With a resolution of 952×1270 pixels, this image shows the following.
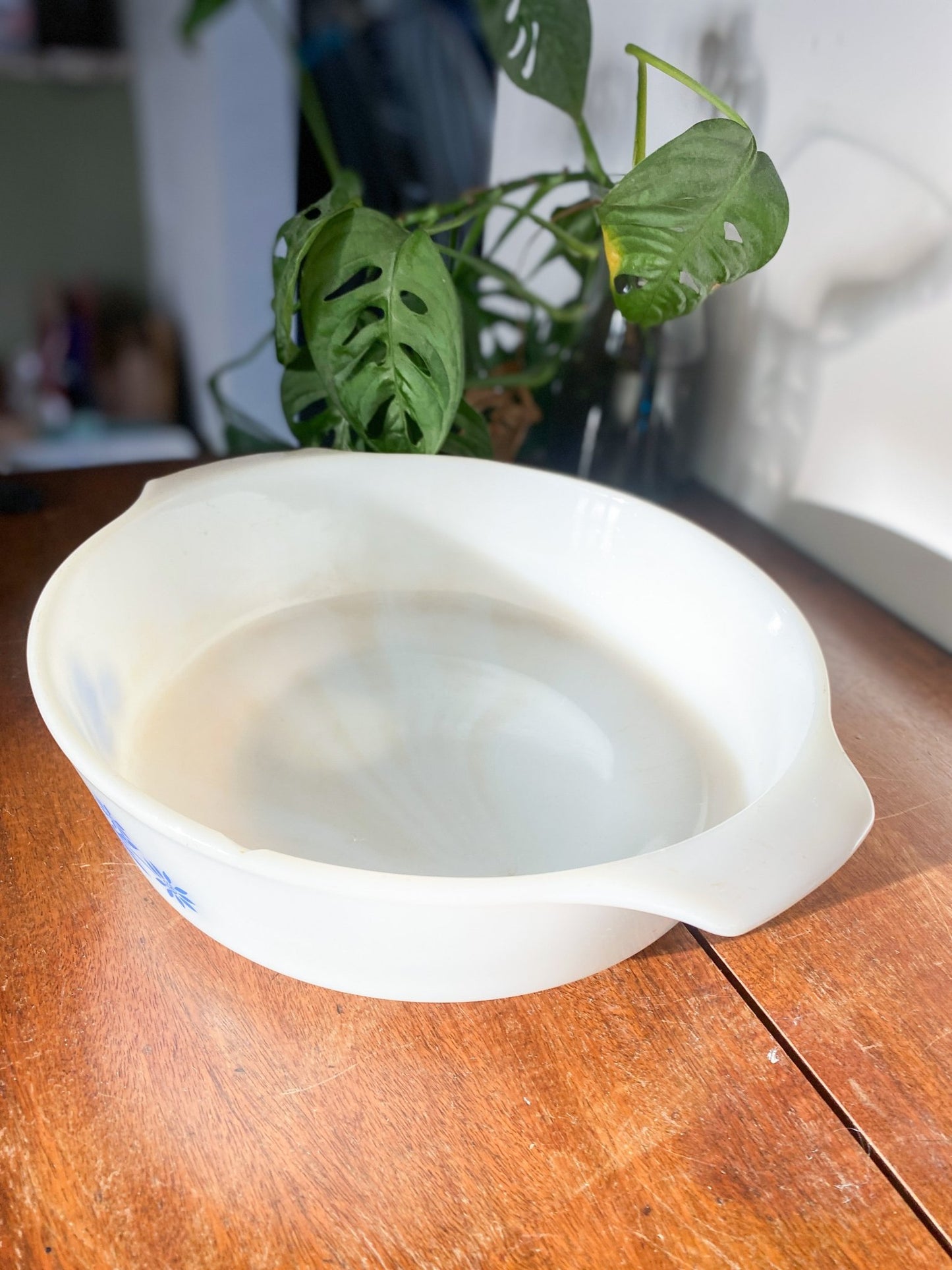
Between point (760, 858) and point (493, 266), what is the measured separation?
568 millimetres

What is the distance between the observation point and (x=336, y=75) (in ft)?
4.97

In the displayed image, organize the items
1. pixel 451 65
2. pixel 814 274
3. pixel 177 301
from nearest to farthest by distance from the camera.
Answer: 1. pixel 814 274
2. pixel 451 65
3. pixel 177 301

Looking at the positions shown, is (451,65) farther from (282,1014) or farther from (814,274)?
(282,1014)

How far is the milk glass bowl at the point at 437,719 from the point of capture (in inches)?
13.6

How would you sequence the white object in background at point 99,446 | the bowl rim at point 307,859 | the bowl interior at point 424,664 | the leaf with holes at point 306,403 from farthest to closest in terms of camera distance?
the white object in background at point 99,446 → the leaf with holes at point 306,403 → the bowl interior at point 424,664 → the bowl rim at point 307,859

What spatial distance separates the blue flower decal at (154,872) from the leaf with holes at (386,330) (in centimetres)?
35

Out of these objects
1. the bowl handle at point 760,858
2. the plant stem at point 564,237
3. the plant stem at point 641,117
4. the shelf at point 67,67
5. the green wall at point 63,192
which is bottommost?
the green wall at point 63,192

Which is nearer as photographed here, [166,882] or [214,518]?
[166,882]

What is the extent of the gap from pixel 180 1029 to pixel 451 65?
1419mm

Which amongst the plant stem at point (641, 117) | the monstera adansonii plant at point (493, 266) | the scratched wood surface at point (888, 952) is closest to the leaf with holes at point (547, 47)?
the monstera adansonii plant at point (493, 266)

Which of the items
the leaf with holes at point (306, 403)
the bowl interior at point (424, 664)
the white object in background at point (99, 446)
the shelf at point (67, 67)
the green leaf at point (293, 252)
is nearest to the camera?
the bowl interior at point (424, 664)

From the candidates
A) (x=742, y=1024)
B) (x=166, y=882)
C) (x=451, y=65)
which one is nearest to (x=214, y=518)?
(x=166, y=882)

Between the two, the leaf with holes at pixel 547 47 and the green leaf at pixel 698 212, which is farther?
the leaf with holes at pixel 547 47

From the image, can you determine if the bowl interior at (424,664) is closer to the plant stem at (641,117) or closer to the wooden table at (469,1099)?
the wooden table at (469,1099)
